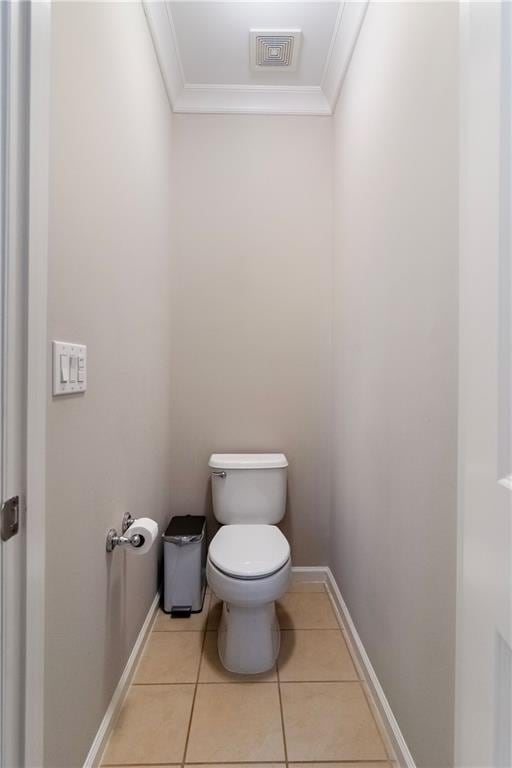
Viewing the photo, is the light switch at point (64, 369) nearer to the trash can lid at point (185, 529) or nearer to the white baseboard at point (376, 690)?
the trash can lid at point (185, 529)

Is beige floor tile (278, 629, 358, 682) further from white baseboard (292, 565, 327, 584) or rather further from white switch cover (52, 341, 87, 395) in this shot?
white switch cover (52, 341, 87, 395)

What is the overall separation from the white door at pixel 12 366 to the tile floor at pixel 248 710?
755 millimetres

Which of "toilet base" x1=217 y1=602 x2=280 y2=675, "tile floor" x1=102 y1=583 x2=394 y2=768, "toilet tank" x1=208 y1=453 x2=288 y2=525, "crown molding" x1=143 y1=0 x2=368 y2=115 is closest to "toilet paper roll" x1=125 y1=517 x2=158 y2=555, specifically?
"toilet base" x1=217 y1=602 x2=280 y2=675

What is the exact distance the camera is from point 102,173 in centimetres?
106

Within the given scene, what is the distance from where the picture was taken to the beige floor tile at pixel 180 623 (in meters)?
1.61

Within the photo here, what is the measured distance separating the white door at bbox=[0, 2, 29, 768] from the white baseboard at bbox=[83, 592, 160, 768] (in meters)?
0.62

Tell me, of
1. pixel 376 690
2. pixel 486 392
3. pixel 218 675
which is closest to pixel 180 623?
pixel 218 675

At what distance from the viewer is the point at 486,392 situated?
1.67ft

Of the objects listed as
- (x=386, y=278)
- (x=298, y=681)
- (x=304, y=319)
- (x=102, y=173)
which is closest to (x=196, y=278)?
(x=304, y=319)

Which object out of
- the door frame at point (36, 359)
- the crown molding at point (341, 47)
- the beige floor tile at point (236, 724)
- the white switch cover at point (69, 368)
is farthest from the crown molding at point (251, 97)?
the beige floor tile at point (236, 724)

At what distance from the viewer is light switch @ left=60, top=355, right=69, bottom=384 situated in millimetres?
833

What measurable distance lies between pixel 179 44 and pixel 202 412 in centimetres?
175

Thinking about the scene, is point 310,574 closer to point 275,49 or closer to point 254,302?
point 254,302

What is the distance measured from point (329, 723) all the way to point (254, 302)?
1.76 metres
